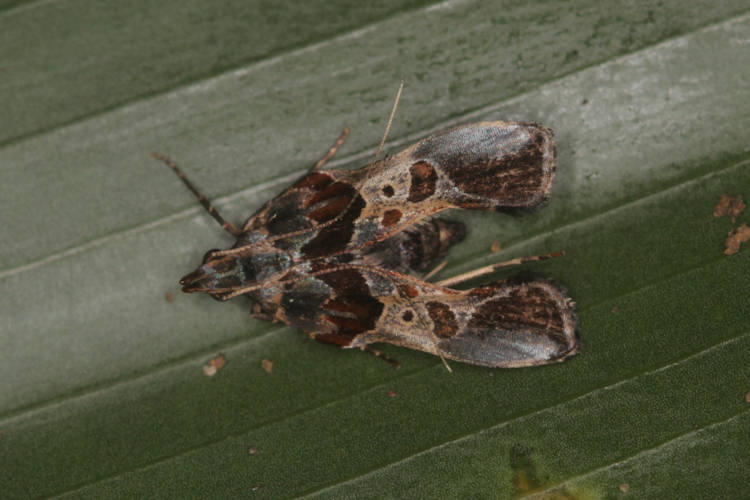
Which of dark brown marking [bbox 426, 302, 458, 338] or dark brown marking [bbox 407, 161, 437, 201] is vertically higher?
dark brown marking [bbox 407, 161, 437, 201]

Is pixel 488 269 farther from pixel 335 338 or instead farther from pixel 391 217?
pixel 335 338

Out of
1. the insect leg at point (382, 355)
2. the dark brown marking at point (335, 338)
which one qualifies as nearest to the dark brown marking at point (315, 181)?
the dark brown marking at point (335, 338)

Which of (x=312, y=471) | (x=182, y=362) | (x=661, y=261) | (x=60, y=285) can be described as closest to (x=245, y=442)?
(x=312, y=471)

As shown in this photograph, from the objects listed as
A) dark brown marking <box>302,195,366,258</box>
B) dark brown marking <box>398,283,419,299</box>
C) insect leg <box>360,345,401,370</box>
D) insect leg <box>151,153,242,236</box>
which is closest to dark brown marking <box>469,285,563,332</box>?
dark brown marking <box>398,283,419,299</box>

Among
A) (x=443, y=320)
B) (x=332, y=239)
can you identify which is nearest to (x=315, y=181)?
(x=332, y=239)

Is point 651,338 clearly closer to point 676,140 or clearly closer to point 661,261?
point 661,261

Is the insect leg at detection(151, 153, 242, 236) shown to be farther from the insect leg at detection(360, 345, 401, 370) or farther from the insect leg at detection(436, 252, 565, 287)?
the insect leg at detection(436, 252, 565, 287)

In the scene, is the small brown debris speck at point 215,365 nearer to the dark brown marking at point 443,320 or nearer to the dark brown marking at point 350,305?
the dark brown marking at point 350,305
